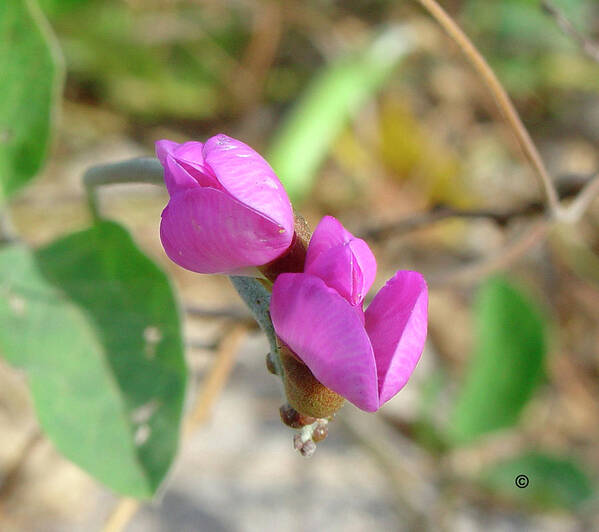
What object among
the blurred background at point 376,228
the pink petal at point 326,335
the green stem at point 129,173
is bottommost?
the blurred background at point 376,228

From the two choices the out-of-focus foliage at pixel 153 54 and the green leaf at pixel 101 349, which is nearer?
the green leaf at pixel 101 349

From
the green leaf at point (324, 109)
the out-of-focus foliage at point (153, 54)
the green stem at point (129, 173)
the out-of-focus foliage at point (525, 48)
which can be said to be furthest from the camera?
the out-of-focus foliage at point (525, 48)

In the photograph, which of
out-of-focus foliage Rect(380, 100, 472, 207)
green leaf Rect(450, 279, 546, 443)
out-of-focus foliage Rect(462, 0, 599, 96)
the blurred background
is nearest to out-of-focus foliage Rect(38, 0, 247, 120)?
the blurred background

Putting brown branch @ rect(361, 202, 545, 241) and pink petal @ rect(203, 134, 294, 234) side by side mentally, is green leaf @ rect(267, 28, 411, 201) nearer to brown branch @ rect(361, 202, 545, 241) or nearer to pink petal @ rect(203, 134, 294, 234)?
brown branch @ rect(361, 202, 545, 241)

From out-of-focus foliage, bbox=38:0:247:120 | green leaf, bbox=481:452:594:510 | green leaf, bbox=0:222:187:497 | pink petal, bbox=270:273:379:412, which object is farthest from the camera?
out-of-focus foliage, bbox=38:0:247:120

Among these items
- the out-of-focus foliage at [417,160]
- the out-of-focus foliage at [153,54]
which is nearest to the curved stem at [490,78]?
the out-of-focus foliage at [417,160]

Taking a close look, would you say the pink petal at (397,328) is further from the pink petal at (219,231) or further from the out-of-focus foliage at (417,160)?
the out-of-focus foliage at (417,160)
